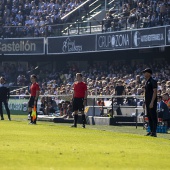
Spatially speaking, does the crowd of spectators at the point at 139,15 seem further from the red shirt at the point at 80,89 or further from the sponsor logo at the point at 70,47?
the red shirt at the point at 80,89

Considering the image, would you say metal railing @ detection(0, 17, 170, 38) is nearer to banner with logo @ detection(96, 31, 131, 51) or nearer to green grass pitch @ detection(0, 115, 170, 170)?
banner with logo @ detection(96, 31, 131, 51)

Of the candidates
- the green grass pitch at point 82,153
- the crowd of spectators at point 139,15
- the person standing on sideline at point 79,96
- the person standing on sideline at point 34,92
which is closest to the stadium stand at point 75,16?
the crowd of spectators at point 139,15

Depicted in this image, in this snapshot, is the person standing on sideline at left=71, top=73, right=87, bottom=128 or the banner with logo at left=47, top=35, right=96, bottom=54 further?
the banner with logo at left=47, top=35, right=96, bottom=54

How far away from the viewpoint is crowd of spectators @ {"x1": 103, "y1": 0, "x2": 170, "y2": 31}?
39250 millimetres

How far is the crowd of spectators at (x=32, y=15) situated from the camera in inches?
2012

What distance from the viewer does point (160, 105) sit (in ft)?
84.0

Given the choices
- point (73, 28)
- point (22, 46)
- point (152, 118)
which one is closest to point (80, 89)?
point (152, 118)

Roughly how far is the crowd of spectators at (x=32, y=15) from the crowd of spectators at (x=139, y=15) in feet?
21.9

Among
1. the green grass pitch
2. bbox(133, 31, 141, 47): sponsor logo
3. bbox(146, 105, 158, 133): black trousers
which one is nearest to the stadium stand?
bbox(133, 31, 141, 47): sponsor logo

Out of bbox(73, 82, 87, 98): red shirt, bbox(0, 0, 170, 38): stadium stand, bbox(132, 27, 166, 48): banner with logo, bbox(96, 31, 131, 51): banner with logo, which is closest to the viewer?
bbox(73, 82, 87, 98): red shirt

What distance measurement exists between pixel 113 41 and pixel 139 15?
13.8ft

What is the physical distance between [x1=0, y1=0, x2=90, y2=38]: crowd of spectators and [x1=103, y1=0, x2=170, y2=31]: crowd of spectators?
669 centimetres

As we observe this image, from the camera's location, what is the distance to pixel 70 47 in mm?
49031

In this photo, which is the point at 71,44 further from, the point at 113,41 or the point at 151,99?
the point at 151,99
